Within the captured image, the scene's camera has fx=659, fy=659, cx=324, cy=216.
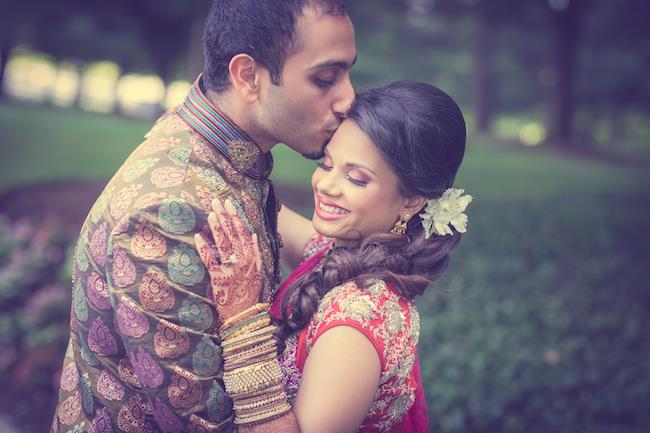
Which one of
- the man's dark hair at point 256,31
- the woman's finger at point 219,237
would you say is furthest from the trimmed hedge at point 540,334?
the man's dark hair at point 256,31

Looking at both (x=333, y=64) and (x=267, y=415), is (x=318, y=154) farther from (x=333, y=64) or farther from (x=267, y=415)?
(x=267, y=415)

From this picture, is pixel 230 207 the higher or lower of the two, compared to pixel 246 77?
lower

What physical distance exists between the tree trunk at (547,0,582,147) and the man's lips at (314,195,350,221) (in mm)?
18536

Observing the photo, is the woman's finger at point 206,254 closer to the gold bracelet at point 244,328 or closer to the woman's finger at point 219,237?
the woman's finger at point 219,237

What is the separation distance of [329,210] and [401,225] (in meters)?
0.30

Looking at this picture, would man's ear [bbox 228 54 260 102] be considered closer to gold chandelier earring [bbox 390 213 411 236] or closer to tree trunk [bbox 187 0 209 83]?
gold chandelier earring [bbox 390 213 411 236]

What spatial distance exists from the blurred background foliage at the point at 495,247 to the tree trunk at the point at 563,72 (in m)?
0.06

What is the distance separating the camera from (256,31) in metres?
2.51

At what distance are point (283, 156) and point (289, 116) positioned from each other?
13103 mm

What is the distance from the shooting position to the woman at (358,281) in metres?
2.24

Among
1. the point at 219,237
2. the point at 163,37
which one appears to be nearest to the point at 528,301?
the point at 219,237

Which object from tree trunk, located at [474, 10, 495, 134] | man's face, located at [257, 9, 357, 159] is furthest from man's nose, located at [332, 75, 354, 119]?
Answer: tree trunk, located at [474, 10, 495, 134]

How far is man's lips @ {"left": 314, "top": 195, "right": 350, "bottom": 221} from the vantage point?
2.54 metres

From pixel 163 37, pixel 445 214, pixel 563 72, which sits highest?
pixel 563 72
